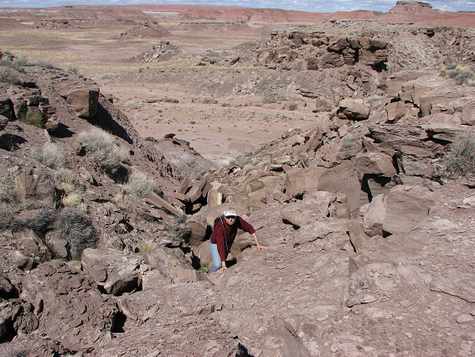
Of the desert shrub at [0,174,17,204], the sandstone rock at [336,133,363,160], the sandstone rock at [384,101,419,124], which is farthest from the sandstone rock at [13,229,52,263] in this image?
the sandstone rock at [384,101,419,124]

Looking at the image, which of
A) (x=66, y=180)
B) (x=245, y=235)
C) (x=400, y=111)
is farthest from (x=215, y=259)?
(x=400, y=111)

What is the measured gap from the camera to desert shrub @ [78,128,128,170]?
9648mm

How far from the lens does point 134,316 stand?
4926mm

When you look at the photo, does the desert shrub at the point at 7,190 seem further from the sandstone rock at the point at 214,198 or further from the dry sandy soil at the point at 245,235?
the sandstone rock at the point at 214,198

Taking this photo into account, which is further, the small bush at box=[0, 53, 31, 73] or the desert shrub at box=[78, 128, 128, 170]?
the small bush at box=[0, 53, 31, 73]

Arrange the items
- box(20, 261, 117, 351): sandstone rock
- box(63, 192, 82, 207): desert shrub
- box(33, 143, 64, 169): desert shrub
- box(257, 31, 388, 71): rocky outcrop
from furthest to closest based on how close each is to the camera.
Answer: box(257, 31, 388, 71): rocky outcrop, box(33, 143, 64, 169): desert shrub, box(63, 192, 82, 207): desert shrub, box(20, 261, 117, 351): sandstone rock

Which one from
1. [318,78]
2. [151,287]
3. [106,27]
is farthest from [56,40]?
[151,287]

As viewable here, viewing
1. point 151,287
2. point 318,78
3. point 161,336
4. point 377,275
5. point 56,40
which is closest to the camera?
point 161,336

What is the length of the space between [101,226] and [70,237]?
0.74 meters

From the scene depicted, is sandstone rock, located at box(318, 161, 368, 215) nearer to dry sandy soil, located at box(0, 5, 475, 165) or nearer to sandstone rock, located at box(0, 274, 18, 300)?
sandstone rock, located at box(0, 274, 18, 300)

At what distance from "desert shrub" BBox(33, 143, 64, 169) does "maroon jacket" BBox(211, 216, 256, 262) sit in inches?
134

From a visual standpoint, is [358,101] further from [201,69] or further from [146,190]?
[201,69]

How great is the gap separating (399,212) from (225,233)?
2.42m

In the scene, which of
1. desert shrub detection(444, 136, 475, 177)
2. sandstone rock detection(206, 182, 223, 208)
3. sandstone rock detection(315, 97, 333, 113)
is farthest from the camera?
sandstone rock detection(315, 97, 333, 113)
